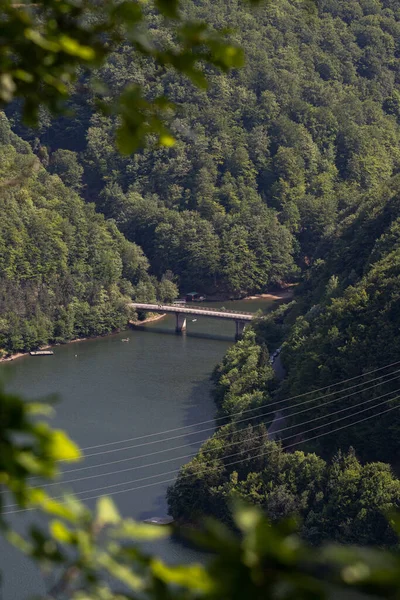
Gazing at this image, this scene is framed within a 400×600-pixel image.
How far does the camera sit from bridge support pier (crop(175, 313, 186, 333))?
32.2m

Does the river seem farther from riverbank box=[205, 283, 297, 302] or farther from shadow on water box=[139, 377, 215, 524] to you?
riverbank box=[205, 283, 297, 302]

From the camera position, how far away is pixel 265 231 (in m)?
41.2

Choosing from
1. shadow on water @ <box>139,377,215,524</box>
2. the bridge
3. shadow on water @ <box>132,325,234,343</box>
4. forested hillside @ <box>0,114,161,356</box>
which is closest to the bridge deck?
the bridge

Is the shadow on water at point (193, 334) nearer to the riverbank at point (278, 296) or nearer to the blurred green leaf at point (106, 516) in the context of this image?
the riverbank at point (278, 296)

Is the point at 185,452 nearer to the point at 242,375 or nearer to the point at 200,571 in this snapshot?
the point at 242,375

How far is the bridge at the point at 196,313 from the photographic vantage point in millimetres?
31656

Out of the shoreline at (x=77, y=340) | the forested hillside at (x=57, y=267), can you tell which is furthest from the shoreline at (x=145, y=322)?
the forested hillside at (x=57, y=267)

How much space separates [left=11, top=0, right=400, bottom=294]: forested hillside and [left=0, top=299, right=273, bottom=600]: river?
6.57 meters

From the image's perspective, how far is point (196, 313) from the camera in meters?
32.8

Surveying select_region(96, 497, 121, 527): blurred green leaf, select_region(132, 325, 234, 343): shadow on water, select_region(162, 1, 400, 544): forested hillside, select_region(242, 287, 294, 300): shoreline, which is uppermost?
select_region(96, 497, 121, 527): blurred green leaf

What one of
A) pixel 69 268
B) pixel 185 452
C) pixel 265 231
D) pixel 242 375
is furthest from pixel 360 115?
pixel 185 452

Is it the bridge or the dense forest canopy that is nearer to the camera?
the dense forest canopy

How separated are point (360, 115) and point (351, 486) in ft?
118

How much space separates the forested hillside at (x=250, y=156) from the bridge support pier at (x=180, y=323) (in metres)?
6.21
